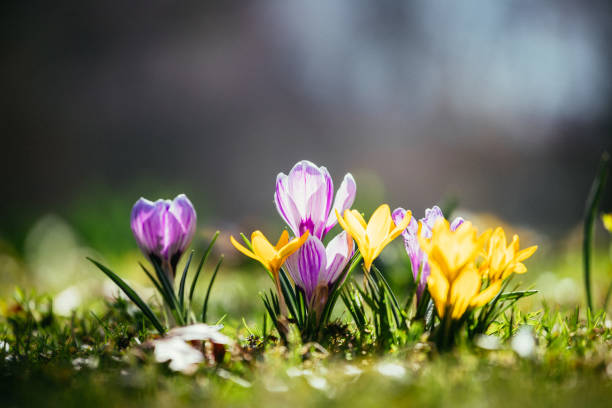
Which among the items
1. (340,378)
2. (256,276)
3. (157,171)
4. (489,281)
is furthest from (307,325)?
(157,171)

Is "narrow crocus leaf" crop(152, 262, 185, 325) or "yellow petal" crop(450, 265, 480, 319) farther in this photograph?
"narrow crocus leaf" crop(152, 262, 185, 325)

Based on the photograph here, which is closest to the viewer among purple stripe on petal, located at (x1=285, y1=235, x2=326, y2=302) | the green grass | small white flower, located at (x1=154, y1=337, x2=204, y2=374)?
the green grass

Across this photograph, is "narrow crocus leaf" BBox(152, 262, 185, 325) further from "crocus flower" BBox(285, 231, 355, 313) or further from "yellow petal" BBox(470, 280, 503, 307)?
"yellow petal" BBox(470, 280, 503, 307)

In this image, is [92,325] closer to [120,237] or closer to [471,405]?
[471,405]

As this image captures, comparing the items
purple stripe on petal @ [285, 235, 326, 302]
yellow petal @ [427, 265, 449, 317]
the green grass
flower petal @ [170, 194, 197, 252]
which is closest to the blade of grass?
the green grass

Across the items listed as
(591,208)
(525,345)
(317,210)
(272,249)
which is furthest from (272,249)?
(591,208)

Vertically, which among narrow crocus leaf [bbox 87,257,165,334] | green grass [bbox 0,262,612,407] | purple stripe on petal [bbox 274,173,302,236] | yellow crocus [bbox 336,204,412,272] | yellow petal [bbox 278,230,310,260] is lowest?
green grass [bbox 0,262,612,407]

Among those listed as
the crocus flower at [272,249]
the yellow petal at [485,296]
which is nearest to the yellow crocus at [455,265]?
the yellow petal at [485,296]
